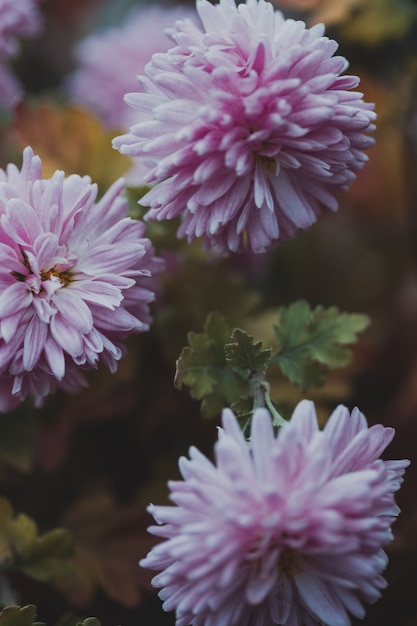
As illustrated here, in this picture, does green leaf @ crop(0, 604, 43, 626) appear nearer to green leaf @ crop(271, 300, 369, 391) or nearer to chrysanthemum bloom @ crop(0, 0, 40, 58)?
green leaf @ crop(271, 300, 369, 391)

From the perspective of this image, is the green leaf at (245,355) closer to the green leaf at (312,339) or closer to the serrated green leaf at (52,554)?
the green leaf at (312,339)


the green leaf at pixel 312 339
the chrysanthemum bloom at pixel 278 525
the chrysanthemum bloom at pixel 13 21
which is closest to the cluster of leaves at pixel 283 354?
the green leaf at pixel 312 339

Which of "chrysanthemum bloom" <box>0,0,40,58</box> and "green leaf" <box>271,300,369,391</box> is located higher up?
"chrysanthemum bloom" <box>0,0,40,58</box>

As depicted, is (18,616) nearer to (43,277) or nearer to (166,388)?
(43,277)

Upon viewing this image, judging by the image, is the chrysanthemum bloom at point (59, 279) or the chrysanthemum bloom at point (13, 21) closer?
the chrysanthemum bloom at point (59, 279)

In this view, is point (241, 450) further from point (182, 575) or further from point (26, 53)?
point (26, 53)

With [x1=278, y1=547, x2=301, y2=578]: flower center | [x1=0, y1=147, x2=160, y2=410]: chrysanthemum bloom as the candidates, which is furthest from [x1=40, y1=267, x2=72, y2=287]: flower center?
[x1=278, y1=547, x2=301, y2=578]: flower center
